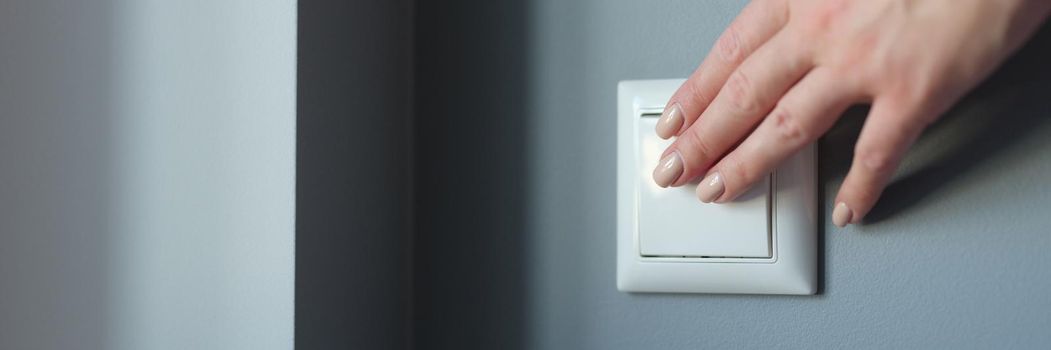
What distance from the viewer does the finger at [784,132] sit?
612mm

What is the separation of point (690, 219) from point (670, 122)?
0.07 metres

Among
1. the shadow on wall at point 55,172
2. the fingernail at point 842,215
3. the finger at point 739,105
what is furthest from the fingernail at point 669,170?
the shadow on wall at point 55,172

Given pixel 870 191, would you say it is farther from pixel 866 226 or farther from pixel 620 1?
pixel 620 1

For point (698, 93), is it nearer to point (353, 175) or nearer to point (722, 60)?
point (722, 60)

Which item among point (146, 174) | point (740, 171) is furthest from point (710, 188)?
point (146, 174)

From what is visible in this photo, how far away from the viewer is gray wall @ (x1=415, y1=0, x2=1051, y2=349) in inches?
27.1

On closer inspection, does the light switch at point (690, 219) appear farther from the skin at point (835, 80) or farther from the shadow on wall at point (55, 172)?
the shadow on wall at point (55, 172)

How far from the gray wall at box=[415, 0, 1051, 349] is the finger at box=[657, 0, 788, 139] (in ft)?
0.23

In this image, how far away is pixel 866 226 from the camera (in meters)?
0.71

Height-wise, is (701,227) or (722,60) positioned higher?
(722,60)

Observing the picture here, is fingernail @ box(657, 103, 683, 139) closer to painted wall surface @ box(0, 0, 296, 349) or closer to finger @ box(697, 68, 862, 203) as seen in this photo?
finger @ box(697, 68, 862, 203)

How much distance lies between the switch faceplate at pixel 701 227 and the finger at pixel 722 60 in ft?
0.11

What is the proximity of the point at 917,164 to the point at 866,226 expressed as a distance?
0.17 ft

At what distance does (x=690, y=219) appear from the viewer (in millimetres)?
716
